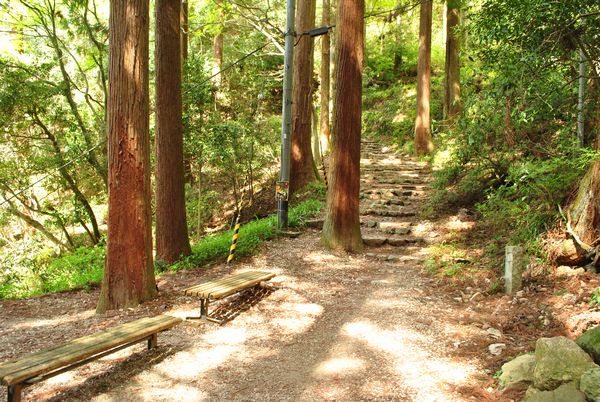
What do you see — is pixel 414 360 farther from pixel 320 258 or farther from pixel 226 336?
pixel 320 258

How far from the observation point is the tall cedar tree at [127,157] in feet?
21.9

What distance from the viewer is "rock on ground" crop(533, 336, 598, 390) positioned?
12.0ft

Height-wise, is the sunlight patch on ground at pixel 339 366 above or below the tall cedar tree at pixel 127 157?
below

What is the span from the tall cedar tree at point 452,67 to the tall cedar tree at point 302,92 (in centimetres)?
604

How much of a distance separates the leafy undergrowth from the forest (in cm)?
7

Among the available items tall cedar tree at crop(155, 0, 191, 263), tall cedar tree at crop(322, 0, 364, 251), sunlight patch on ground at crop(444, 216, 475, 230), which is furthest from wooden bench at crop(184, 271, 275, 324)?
sunlight patch on ground at crop(444, 216, 475, 230)

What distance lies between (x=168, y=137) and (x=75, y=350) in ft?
19.4

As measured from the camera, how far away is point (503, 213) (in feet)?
27.3

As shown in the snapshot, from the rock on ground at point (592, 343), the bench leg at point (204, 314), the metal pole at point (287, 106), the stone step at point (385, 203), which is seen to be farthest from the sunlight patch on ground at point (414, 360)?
the stone step at point (385, 203)

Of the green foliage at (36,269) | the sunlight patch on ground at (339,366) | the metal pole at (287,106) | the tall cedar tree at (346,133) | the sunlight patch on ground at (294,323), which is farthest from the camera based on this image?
the green foliage at (36,269)

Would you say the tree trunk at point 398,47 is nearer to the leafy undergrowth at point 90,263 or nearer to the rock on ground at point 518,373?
the leafy undergrowth at point 90,263

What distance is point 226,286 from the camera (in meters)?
6.58

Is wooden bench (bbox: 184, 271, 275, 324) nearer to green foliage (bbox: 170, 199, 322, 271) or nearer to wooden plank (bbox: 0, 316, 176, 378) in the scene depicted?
wooden plank (bbox: 0, 316, 176, 378)

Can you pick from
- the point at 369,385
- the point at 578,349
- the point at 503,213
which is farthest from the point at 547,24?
the point at 369,385
